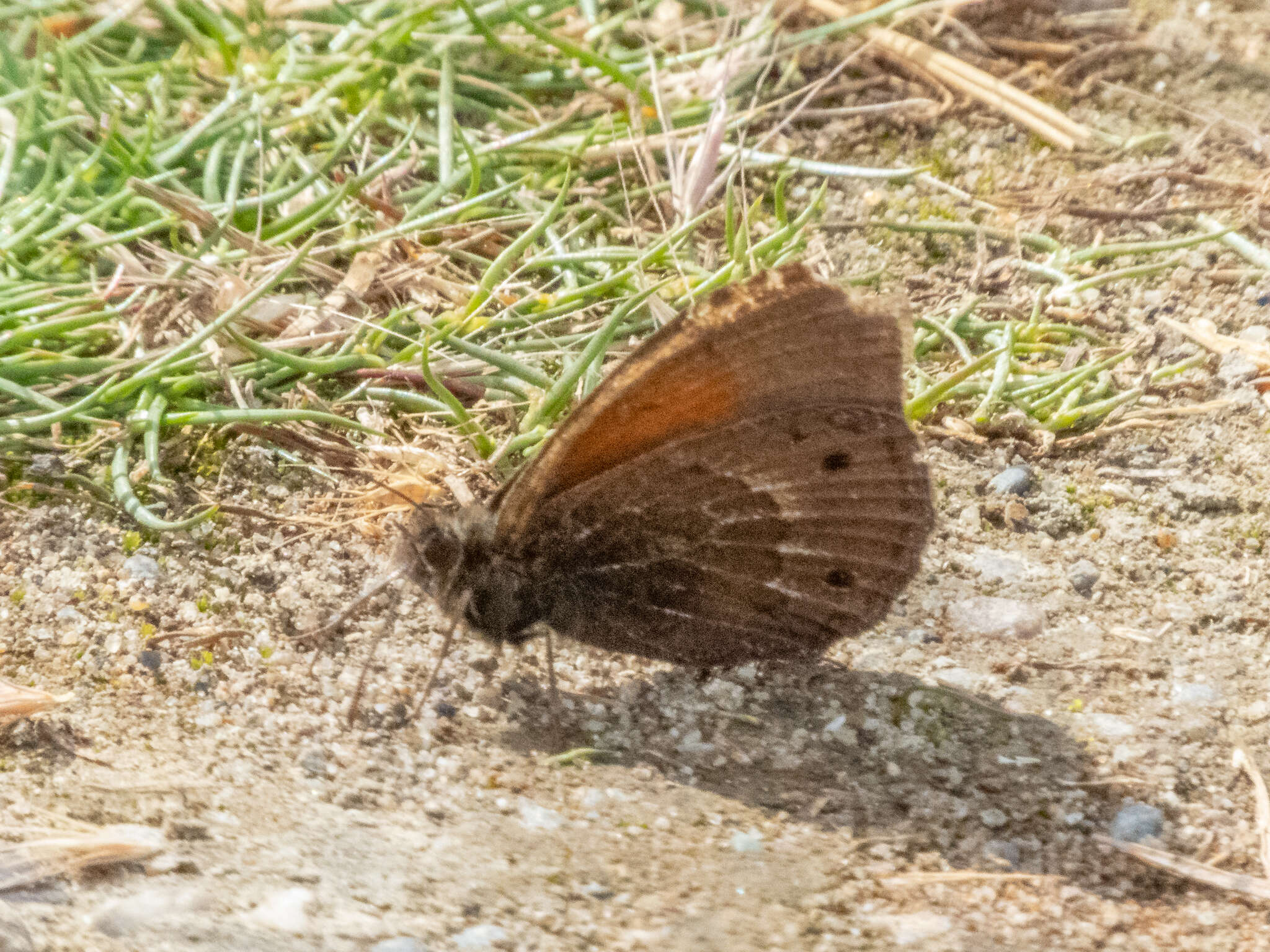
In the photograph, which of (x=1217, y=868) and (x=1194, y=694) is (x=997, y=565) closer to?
(x=1194, y=694)

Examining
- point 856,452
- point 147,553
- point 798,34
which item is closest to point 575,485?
point 856,452

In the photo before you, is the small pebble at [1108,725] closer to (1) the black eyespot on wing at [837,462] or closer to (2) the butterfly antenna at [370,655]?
(1) the black eyespot on wing at [837,462]

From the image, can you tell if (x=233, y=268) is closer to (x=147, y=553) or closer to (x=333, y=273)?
(x=333, y=273)

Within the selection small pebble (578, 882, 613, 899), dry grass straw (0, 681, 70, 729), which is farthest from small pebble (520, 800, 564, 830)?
dry grass straw (0, 681, 70, 729)

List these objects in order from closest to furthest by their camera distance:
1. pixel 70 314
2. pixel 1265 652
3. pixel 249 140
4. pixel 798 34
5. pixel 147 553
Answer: pixel 1265 652
pixel 147 553
pixel 70 314
pixel 249 140
pixel 798 34

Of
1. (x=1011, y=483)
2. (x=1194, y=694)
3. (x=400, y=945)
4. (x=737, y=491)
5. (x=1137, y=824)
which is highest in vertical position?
(x=1011, y=483)

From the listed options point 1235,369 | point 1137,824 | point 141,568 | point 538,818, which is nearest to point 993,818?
point 1137,824

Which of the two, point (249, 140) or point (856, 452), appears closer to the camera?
point (856, 452)
